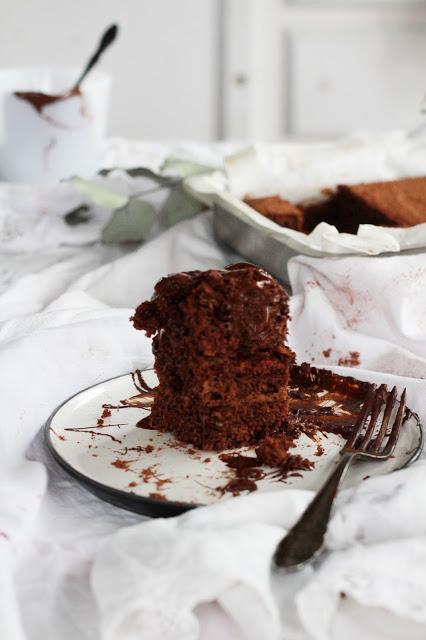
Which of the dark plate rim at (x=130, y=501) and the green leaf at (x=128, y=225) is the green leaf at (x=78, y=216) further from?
the dark plate rim at (x=130, y=501)

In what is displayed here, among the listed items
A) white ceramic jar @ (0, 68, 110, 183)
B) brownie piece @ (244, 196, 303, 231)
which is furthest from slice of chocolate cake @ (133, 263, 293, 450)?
white ceramic jar @ (0, 68, 110, 183)

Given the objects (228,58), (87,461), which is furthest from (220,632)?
(228,58)

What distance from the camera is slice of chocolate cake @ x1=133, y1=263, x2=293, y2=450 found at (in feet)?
2.97

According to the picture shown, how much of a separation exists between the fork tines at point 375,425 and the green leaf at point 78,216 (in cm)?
87

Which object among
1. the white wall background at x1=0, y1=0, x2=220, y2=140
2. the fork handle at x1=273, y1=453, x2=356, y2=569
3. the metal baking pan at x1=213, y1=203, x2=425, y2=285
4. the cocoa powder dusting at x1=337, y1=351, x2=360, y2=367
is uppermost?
the white wall background at x1=0, y1=0, x2=220, y2=140

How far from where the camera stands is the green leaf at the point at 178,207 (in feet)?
5.32

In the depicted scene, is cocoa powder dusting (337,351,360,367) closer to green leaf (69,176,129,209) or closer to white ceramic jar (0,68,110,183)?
green leaf (69,176,129,209)

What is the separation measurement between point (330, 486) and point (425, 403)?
0.93 feet

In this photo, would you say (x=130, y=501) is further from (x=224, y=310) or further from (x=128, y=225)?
(x=128, y=225)

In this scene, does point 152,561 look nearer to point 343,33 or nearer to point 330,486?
point 330,486

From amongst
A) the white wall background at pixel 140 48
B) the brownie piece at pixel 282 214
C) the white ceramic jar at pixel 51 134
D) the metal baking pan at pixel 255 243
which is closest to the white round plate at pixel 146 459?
the metal baking pan at pixel 255 243

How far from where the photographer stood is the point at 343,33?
3.92 metres

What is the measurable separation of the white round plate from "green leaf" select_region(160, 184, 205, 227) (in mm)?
665

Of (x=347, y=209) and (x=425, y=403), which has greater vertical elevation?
(x=347, y=209)
